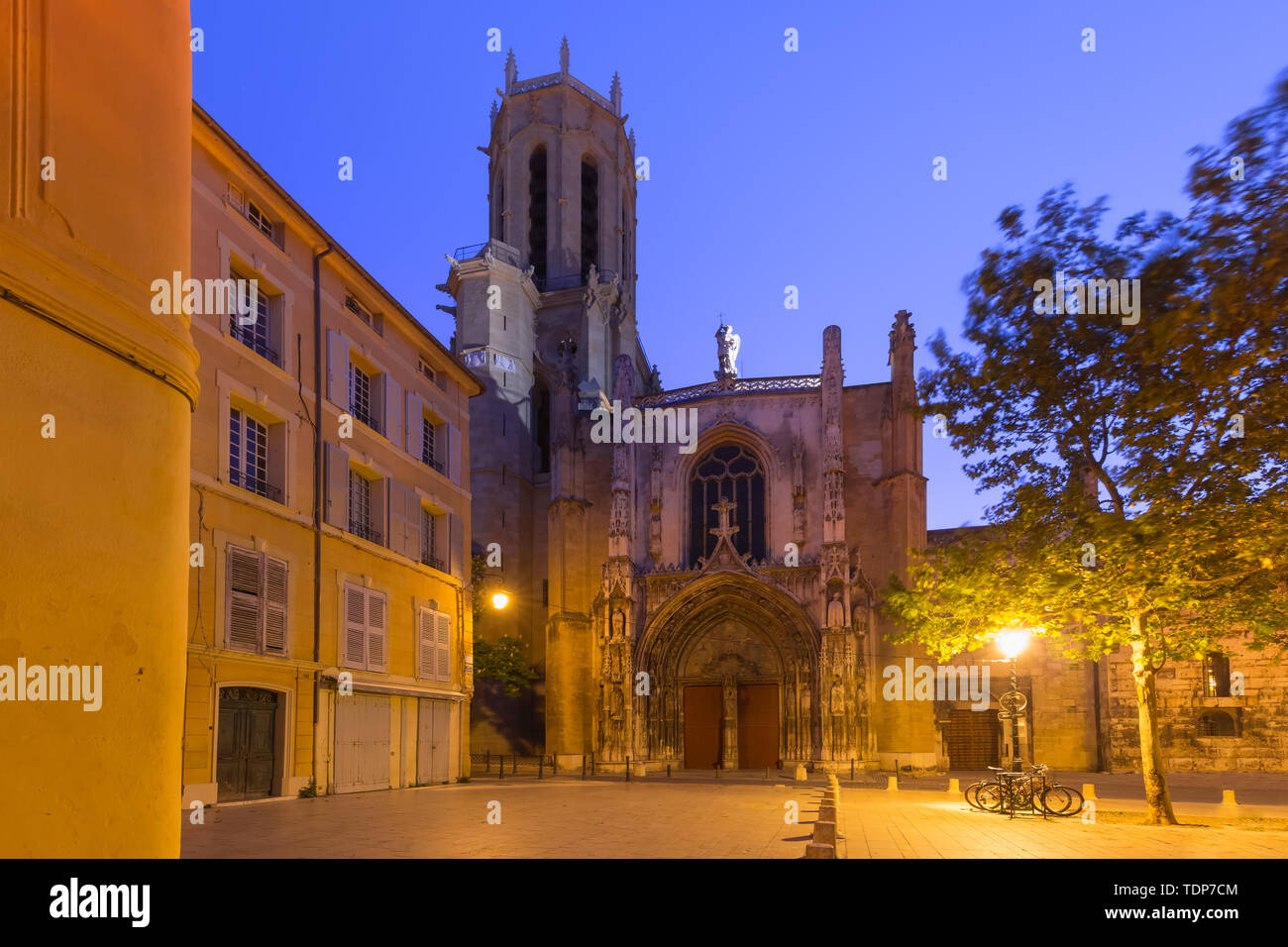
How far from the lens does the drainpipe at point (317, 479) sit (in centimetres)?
2067

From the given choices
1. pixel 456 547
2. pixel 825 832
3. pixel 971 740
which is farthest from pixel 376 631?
pixel 971 740

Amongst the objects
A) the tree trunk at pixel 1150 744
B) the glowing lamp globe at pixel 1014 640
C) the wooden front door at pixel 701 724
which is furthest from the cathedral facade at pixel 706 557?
the tree trunk at pixel 1150 744

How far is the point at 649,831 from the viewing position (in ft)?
45.9

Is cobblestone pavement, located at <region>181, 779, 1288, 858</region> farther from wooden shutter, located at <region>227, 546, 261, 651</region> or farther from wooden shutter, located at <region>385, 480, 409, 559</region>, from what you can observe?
wooden shutter, located at <region>385, 480, 409, 559</region>

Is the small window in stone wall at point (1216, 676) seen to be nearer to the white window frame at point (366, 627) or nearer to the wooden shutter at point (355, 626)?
the white window frame at point (366, 627)

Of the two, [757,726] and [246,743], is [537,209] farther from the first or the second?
[246,743]

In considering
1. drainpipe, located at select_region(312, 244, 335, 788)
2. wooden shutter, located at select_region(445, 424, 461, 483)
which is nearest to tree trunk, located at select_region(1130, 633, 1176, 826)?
drainpipe, located at select_region(312, 244, 335, 788)

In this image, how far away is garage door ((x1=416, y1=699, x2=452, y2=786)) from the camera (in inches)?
1000

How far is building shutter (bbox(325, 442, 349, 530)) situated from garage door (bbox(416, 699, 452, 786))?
220 inches

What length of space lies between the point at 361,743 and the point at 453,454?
8911mm

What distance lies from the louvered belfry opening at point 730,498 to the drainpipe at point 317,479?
20.0 meters
